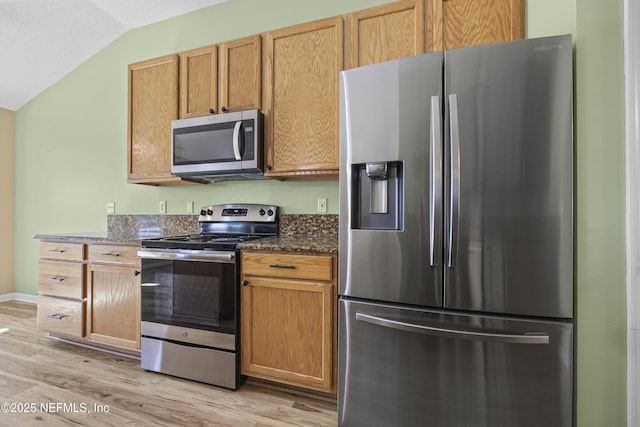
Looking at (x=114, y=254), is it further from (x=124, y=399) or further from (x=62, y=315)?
(x=124, y=399)

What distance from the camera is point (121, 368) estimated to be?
7.07 ft

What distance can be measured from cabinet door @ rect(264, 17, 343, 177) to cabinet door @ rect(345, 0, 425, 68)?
10 cm

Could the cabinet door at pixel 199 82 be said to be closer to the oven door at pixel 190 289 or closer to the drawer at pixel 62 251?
the oven door at pixel 190 289

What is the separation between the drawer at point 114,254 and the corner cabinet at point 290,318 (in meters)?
0.92

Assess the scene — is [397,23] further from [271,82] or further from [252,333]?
[252,333]

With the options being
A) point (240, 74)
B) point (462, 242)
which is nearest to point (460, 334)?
point (462, 242)

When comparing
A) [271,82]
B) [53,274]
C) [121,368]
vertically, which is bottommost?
[121,368]

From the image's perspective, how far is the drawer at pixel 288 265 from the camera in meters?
1.69

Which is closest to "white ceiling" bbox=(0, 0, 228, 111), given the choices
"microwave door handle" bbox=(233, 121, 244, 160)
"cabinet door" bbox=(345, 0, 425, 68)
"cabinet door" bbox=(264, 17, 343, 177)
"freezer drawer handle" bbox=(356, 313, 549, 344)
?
"cabinet door" bbox=(264, 17, 343, 177)

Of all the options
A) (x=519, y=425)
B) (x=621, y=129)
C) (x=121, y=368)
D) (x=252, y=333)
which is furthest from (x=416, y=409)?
(x=121, y=368)

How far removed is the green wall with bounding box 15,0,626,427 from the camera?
1.17m

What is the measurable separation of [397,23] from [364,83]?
0.71 m

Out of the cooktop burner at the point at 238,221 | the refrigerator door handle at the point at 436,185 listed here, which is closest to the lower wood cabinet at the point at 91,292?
the cooktop burner at the point at 238,221

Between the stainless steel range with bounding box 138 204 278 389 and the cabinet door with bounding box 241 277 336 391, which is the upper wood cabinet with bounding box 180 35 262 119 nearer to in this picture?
the stainless steel range with bounding box 138 204 278 389
